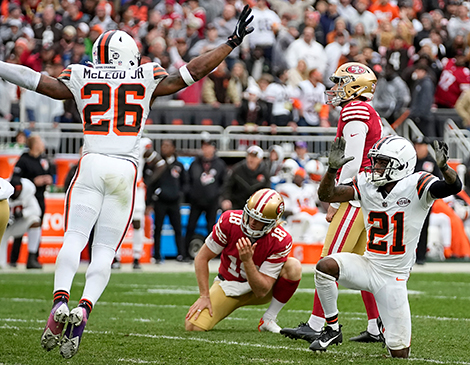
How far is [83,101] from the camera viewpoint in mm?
5039

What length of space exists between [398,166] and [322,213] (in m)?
8.72

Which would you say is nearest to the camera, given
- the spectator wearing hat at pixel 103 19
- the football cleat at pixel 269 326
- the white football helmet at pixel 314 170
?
the football cleat at pixel 269 326

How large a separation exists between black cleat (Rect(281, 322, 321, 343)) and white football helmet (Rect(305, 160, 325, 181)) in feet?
26.9

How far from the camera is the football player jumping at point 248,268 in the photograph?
5.92m

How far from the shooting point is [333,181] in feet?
15.3

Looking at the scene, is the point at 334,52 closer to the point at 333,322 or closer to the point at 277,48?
the point at 277,48

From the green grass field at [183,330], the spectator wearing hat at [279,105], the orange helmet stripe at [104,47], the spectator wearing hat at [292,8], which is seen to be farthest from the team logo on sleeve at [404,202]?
the spectator wearing hat at [292,8]

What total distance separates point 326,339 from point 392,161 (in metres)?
1.16

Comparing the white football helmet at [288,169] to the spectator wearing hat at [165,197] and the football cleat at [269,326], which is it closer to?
the spectator wearing hat at [165,197]

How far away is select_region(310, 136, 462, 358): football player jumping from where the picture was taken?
4.79 meters

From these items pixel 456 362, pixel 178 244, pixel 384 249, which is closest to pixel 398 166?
pixel 384 249

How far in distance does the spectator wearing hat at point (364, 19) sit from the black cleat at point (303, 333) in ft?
41.9

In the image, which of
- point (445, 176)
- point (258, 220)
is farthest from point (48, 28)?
point (445, 176)

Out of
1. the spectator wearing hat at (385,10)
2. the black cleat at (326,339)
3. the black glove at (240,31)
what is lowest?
the black cleat at (326,339)
